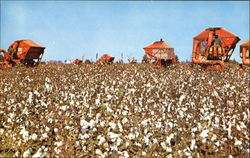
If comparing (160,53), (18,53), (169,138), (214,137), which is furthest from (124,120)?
(18,53)

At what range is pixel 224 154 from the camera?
5.21 metres

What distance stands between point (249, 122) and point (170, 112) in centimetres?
205

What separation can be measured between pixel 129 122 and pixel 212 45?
11544mm

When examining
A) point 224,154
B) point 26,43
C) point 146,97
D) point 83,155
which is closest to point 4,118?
point 83,155

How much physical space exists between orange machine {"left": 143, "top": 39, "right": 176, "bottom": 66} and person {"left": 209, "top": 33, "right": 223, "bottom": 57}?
339cm

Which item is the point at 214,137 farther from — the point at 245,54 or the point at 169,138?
the point at 245,54

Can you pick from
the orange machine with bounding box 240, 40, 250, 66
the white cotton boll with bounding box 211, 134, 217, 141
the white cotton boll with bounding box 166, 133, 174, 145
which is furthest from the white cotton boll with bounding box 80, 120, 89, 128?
the orange machine with bounding box 240, 40, 250, 66

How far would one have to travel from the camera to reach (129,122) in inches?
261

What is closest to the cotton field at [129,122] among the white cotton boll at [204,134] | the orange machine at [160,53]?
the white cotton boll at [204,134]

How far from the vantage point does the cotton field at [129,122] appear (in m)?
5.57

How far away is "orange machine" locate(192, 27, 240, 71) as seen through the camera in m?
15.8

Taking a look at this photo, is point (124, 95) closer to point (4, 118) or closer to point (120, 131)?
point (120, 131)

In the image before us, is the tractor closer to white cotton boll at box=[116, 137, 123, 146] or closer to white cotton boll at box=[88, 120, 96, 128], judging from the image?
white cotton boll at box=[88, 120, 96, 128]

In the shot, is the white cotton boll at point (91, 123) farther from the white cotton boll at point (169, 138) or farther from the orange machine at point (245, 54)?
the orange machine at point (245, 54)
